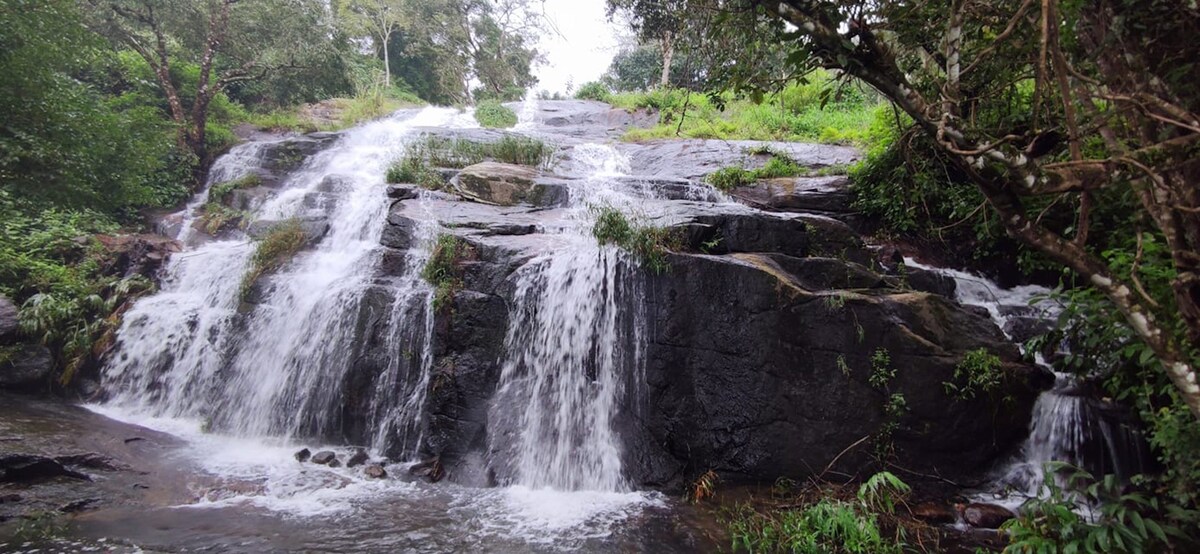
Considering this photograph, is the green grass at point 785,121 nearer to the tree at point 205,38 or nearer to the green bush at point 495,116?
the green bush at point 495,116

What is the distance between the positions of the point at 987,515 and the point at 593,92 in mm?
23393

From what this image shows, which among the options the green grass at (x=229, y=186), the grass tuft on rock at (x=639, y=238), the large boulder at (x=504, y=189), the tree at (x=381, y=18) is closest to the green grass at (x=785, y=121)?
the large boulder at (x=504, y=189)

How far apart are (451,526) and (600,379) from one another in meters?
2.44

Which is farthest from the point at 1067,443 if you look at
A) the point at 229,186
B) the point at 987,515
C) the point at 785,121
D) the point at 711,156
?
the point at 229,186

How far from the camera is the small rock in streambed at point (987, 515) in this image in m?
5.45

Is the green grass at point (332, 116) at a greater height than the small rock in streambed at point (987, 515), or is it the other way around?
the green grass at point (332, 116)

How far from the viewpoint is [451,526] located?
5.35 metres

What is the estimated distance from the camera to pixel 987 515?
5512 millimetres

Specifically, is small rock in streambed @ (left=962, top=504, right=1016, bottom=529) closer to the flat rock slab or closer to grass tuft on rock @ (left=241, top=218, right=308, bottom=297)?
the flat rock slab

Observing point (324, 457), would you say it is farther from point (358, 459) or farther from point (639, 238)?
point (639, 238)

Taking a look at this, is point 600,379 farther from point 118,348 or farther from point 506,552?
point 118,348

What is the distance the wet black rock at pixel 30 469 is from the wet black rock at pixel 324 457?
2093 mm

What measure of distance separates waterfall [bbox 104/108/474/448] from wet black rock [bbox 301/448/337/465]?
20.1 inches

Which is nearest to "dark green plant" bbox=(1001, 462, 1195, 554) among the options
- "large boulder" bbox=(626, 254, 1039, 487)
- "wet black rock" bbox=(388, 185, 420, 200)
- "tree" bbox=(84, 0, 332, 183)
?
"large boulder" bbox=(626, 254, 1039, 487)
